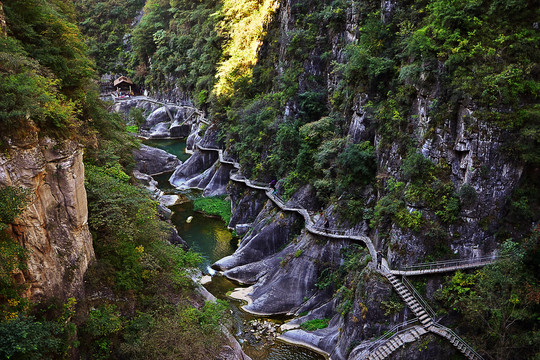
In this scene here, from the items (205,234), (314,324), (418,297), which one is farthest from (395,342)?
(205,234)

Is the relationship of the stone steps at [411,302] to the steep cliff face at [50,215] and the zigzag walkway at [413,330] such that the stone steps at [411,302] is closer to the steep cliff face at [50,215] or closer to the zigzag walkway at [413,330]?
the zigzag walkway at [413,330]

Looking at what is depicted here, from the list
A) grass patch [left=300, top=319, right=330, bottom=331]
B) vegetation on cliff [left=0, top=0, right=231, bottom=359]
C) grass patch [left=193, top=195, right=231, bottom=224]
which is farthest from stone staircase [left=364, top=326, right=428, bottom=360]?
grass patch [left=193, top=195, right=231, bottom=224]

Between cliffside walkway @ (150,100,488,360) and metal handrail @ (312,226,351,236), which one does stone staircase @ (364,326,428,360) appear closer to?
cliffside walkway @ (150,100,488,360)

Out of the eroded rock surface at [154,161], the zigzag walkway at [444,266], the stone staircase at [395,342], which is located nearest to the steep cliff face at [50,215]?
the stone staircase at [395,342]

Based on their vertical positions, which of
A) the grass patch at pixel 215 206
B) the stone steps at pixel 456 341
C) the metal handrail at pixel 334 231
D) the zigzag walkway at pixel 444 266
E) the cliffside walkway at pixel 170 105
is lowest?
the grass patch at pixel 215 206

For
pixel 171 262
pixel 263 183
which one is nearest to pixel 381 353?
pixel 171 262

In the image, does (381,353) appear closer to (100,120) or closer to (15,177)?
(15,177)
